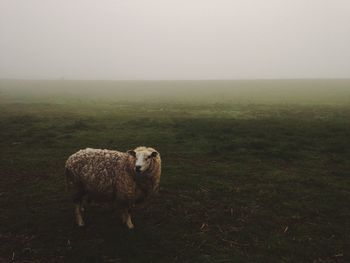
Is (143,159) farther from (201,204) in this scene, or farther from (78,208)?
→ (201,204)

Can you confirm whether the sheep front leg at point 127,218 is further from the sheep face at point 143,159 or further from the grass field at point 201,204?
the sheep face at point 143,159

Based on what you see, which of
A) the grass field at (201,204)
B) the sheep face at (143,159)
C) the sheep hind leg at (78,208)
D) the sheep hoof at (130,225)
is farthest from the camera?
the sheep hind leg at (78,208)

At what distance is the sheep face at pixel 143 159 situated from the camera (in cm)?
865

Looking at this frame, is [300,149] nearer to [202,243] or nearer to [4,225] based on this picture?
[202,243]

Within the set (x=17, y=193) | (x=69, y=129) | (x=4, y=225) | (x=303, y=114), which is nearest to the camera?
(x=4, y=225)

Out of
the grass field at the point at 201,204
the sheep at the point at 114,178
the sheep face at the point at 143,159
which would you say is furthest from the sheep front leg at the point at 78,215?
the sheep face at the point at 143,159

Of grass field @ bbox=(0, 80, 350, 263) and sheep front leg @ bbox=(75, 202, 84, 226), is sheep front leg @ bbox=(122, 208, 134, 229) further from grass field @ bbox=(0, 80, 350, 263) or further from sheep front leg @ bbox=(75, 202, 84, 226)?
sheep front leg @ bbox=(75, 202, 84, 226)

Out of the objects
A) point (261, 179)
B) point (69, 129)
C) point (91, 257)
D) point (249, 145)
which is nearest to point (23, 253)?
point (91, 257)

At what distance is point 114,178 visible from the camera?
30.0 ft

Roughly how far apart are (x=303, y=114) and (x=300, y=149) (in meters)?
13.9

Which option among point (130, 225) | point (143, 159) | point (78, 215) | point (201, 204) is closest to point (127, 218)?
point (130, 225)

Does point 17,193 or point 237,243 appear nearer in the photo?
point 237,243

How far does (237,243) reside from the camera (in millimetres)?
8484

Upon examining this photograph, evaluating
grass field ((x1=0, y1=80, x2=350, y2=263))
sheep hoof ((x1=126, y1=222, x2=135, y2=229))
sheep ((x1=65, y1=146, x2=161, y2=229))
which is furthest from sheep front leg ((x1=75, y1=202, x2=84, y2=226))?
sheep hoof ((x1=126, y1=222, x2=135, y2=229))
